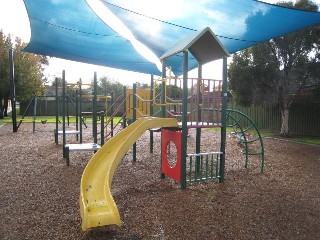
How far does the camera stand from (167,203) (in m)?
4.10

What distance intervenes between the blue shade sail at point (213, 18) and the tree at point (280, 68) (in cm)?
490

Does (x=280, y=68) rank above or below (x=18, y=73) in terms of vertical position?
below

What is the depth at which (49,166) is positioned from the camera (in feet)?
21.0

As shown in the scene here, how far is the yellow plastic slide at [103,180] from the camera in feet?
10.5

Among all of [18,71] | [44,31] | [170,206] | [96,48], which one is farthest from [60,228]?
[18,71]

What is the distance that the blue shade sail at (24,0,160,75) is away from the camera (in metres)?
6.01

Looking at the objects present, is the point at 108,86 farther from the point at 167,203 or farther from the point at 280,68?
the point at 167,203

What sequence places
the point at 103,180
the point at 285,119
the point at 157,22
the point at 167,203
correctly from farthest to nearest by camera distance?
the point at 285,119 < the point at 157,22 < the point at 167,203 < the point at 103,180

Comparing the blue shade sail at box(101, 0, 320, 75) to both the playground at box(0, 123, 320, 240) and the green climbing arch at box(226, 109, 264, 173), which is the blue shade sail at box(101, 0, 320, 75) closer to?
the green climbing arch at box(226, 109, 264, 173)

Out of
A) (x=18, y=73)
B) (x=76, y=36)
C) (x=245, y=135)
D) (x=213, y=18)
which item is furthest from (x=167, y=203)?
(x=18, y=73)

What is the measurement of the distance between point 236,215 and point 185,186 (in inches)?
49.8

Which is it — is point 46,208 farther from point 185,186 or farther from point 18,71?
point 18,71

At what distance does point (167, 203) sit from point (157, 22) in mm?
3816

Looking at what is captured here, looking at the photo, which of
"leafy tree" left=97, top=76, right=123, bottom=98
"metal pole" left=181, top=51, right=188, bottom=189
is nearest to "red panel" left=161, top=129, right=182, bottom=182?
"metal pole" left=181, top=51, right=188, bottom=189
